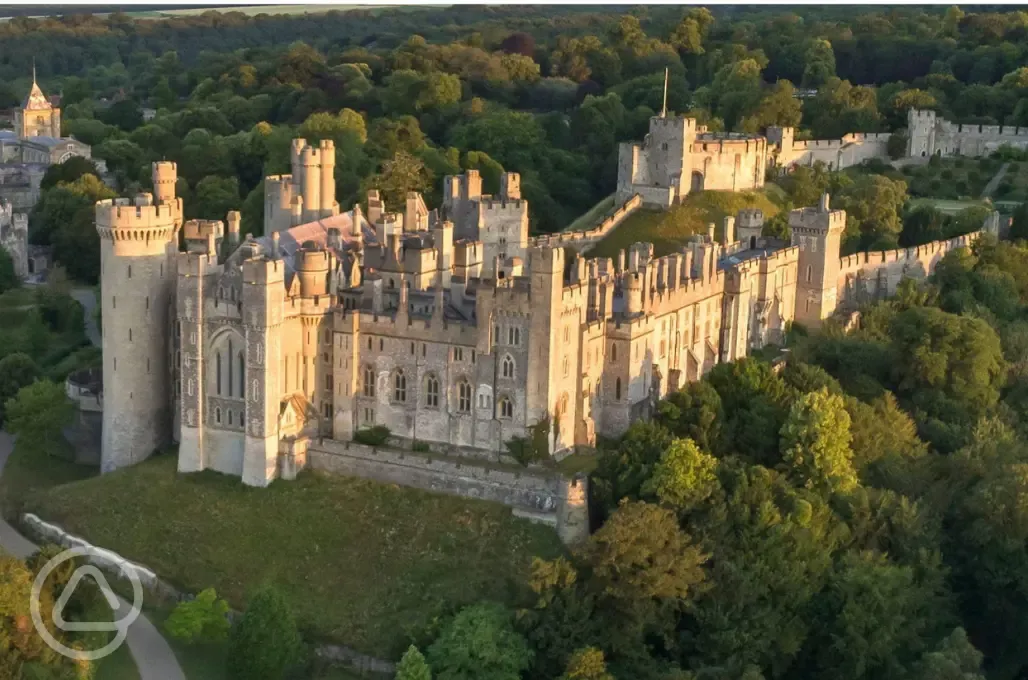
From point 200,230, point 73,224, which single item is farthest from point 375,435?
point 73,224

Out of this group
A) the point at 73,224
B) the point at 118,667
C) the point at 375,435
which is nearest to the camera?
the point at 118,667

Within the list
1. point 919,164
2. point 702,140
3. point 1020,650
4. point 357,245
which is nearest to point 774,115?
point 919,164

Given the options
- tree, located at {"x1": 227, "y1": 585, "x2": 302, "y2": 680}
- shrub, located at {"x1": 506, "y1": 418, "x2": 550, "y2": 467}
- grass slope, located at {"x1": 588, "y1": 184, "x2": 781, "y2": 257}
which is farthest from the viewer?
grass slope, located at {"x1": 588, "y1": 184, "x2": 781, "y2": 257}

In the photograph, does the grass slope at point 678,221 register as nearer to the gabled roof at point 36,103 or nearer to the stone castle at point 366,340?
the stone castle at point 366,340

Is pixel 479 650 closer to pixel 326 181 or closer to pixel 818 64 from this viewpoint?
pixel 326 181

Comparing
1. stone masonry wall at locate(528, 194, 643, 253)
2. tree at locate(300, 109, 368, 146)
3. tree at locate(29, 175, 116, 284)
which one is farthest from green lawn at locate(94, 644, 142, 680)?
tree at locate(300, 109, 368, 146)

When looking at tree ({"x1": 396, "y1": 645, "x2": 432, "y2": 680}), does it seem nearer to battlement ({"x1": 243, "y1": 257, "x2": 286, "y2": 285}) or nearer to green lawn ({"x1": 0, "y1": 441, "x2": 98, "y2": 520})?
battlement ({"x1": 243, "y1": 257, "x2": 286, "y2": 285})
